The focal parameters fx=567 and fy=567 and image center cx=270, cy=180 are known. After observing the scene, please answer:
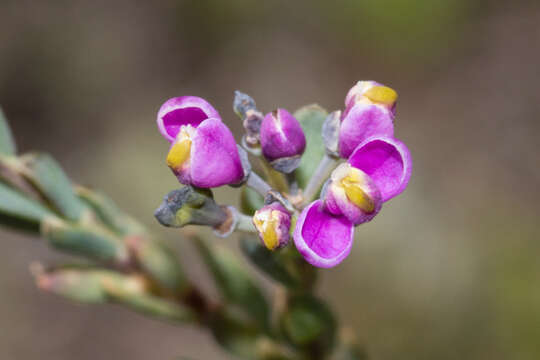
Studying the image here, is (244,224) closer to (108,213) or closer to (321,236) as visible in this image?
(321,236)

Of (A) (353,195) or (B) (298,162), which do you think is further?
(B) (298,162)

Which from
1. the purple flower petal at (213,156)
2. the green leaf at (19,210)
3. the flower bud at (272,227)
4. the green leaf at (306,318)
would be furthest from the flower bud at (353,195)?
the green leaf at (19,210)

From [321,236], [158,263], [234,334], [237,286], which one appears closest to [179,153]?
[321,236]

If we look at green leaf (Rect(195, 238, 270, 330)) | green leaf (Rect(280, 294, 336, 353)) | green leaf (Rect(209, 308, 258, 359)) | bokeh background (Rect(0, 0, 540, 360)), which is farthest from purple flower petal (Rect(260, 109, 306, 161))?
bokeh background (Rect(0, 0, 540, 360))

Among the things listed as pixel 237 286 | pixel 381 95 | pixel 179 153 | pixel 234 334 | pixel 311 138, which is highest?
pixel 381 95

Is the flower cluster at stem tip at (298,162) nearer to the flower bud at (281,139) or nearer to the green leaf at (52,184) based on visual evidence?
the flower bud at (281,139)

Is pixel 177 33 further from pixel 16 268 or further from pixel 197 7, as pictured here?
pixel 16 268

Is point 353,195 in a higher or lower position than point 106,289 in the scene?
higher
